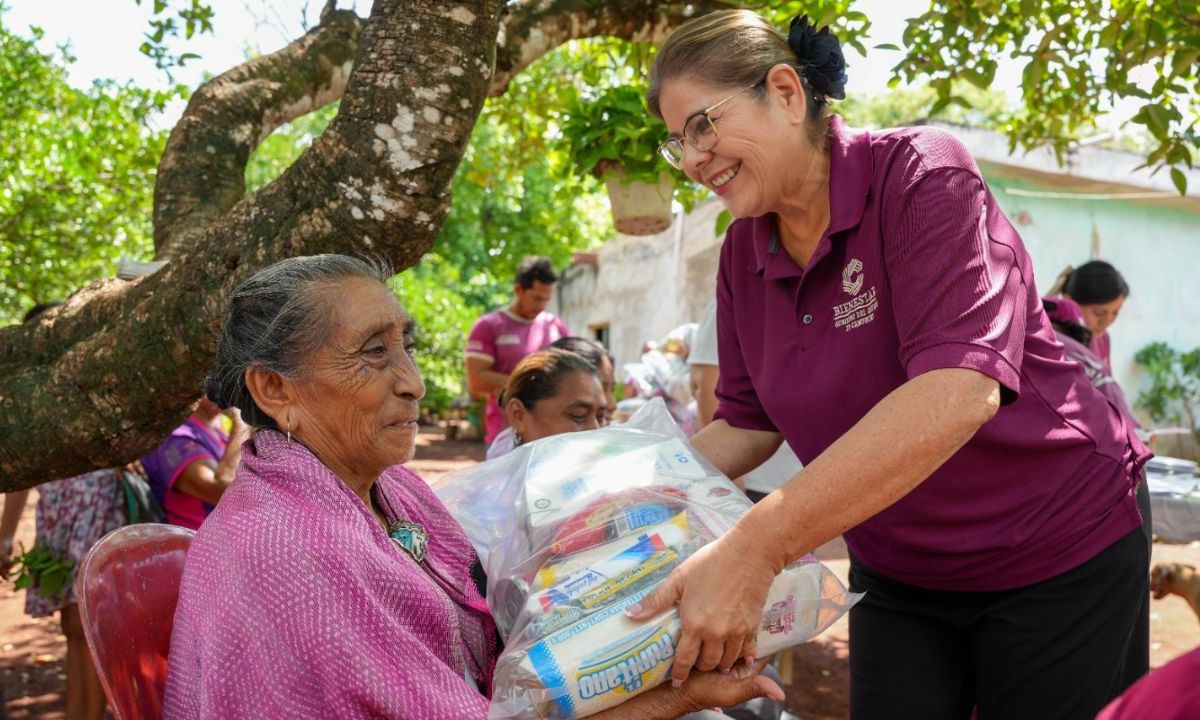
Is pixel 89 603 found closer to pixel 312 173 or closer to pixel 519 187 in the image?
pixel 312 173

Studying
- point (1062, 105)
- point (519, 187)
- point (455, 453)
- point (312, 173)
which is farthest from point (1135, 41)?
point (519, 187)

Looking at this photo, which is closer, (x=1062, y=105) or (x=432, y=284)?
(x=1062, y=105)

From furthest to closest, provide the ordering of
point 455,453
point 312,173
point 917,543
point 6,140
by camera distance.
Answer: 1. point 455,453
2. point 6,140
3. point 312,173
4. point 917,543

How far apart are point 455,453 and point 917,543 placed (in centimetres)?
1561

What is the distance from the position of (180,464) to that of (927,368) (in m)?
3.52

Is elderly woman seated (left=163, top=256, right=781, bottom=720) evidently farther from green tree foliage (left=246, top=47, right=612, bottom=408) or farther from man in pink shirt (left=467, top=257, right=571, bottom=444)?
green tree foliage (left=246, top=47, right=612, bottom=408)

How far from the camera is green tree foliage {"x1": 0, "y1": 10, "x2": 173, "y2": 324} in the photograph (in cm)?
889

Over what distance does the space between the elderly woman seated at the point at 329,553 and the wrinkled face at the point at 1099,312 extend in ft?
14.3

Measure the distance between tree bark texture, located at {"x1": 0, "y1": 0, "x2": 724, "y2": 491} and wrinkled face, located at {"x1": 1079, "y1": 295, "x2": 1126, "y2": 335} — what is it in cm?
414

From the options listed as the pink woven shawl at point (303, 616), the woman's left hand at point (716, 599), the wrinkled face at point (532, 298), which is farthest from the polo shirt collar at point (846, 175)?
the wrinkled face at point (532, 298)

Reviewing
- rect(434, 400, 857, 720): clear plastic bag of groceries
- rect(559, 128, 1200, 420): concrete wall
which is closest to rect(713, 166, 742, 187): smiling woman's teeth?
rect(434, 400, 857, 720): clear plastic bag of groceries

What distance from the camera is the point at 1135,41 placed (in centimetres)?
378

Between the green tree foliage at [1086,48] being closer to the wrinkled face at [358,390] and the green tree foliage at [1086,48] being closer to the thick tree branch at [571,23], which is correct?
the thick tree branch at [571,23]

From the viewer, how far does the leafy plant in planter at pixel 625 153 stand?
4465 millimetres
